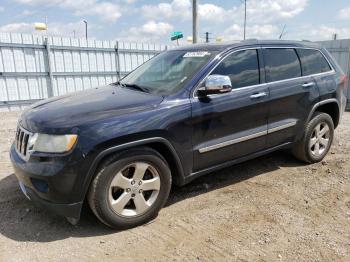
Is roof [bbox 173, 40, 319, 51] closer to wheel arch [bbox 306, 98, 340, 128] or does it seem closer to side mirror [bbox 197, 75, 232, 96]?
side mirror [bbox 197, 75, 232, 96]

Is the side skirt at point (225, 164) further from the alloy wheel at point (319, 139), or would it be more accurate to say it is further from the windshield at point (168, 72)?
the windshield at point (168, 72)

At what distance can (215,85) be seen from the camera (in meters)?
3.54

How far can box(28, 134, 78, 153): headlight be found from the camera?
9.64 ft

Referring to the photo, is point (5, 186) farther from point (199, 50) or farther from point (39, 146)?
point (199, 50)

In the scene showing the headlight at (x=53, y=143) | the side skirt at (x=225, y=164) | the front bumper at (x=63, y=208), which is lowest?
the front bumper at (x=63, y=208)

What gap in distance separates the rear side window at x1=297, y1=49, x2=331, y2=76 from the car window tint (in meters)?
0.97

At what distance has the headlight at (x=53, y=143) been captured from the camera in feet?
9.64

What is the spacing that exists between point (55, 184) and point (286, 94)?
9.86ft

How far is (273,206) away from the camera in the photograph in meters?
3.81

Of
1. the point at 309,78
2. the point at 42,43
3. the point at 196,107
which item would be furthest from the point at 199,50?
the point at 42,43

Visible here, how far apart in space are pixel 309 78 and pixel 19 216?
401cm

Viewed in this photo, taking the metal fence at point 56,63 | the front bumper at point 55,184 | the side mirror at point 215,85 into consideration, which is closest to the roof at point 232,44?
the side mirror at point 215,85

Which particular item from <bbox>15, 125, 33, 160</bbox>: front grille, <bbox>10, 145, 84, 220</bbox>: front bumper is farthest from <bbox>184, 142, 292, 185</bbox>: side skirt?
<bbox>15, 125, 33, 160</bbox>: front grille

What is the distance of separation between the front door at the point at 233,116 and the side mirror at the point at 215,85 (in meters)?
0.08
